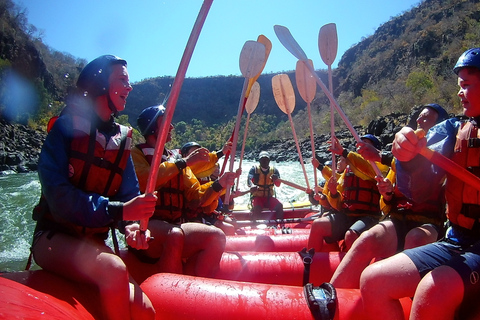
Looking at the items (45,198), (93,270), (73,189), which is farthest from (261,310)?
(45,198)

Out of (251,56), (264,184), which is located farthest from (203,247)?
(264,184)

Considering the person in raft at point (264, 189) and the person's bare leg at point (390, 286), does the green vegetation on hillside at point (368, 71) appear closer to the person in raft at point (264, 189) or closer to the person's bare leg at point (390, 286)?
the person's bare leg at point (390, 286)

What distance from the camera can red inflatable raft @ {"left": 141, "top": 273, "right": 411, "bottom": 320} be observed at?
65.6 inches

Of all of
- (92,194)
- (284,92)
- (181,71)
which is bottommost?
(92,194)

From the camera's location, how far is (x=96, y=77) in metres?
1.84

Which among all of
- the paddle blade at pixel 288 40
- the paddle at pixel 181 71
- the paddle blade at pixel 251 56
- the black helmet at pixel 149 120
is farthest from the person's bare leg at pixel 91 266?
the paddle blade at pixel 288 40

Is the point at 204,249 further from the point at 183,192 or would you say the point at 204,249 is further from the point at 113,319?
the point at 113,319

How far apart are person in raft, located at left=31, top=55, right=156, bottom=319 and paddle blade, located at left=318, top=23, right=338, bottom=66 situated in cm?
293

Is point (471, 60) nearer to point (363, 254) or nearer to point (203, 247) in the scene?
point (363, 254)

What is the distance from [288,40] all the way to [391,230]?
103 inches

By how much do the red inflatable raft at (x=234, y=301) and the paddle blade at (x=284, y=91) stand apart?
4.16 m

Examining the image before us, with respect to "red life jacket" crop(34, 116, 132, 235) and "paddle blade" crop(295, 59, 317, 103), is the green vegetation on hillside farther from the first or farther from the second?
"paddle blade" crop(295, 59, 317, 103)

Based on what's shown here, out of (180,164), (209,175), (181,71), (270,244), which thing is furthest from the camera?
(209,175)

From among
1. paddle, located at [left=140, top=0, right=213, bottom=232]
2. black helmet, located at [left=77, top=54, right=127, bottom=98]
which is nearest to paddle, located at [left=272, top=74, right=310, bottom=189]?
black helmet, located at [left=77, top=54, right=127, bottom=98]
